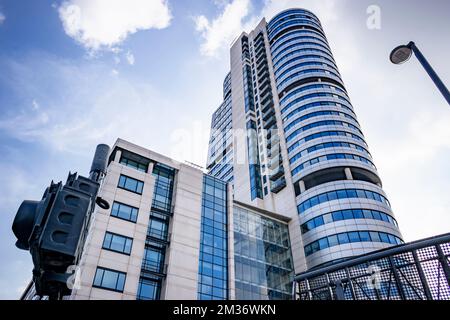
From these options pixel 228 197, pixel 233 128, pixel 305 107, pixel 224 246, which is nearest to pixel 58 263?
pixel 224 246

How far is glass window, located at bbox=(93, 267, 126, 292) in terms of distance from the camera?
25.6 metres

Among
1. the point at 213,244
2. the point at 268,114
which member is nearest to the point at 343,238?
the point at 213,244

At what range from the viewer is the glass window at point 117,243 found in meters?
27.8

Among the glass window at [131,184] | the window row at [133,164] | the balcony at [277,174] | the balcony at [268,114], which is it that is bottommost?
the glass window at [131,184]

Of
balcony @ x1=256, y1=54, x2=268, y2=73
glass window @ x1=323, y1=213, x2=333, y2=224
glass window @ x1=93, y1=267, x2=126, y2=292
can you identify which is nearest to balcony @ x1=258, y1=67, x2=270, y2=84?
balcony @ x1=256, y1=54, x2=268, y2=73

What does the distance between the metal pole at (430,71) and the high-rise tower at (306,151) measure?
35.8 meters

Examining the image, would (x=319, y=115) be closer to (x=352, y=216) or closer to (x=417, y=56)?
(x=352, y=216)

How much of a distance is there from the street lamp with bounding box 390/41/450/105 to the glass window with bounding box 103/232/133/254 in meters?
25.9

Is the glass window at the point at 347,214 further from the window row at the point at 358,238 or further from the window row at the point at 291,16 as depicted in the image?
the window row at the point at 291,16

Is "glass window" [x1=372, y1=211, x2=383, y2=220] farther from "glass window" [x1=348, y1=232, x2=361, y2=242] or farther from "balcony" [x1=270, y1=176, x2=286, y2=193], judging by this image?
"balcony" [x1=270, y1=176, x2=286, y2=193]

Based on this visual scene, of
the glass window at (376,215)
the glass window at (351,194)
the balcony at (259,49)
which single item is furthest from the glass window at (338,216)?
the balcony at (259,49)

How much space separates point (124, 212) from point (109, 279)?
660 centimetres
